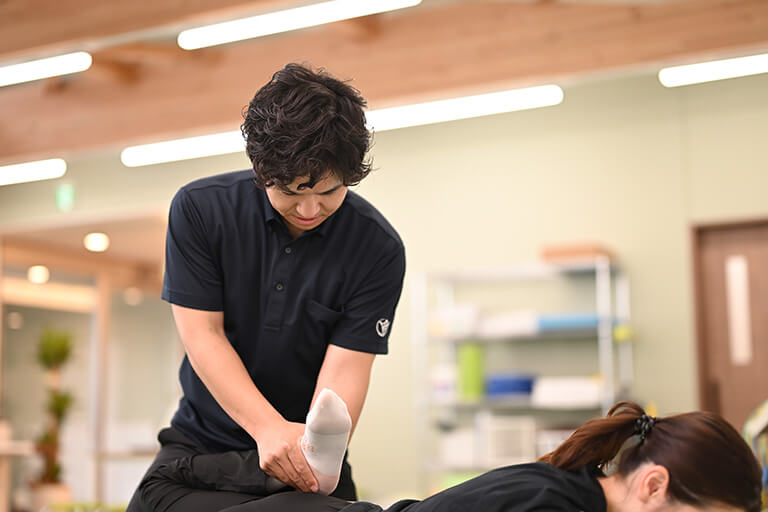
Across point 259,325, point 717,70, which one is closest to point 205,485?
point 259,325

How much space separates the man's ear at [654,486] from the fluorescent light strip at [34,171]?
6.69 m

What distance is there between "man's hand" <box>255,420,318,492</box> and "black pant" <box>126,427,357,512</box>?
0.03 meters

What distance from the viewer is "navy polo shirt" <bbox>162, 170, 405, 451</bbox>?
1645 millimetres

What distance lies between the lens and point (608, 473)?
160 cm

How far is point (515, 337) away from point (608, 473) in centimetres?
427

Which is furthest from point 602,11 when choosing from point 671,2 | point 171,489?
point 171,489

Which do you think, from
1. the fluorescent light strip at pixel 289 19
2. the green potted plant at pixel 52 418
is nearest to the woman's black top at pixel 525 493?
→ the fluorescent light strip at pixel 289 19

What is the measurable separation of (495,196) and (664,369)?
1.61 metres

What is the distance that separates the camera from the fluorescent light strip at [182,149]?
623 centimetres

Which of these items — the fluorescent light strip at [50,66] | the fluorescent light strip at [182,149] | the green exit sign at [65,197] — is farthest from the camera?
the green exit sign at [65,197]

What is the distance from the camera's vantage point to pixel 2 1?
12.5 feet

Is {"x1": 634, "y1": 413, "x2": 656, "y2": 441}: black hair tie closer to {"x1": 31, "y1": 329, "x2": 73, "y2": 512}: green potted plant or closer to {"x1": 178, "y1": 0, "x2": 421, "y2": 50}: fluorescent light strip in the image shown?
{"x1": 178, "y1": 0, "x2": 421, "y2": 50}: fluorescent light strip

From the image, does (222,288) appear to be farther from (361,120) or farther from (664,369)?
(664,369)

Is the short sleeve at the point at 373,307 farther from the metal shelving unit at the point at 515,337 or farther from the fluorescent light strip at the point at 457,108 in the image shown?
the metal shelving unit at the point at 515,337
